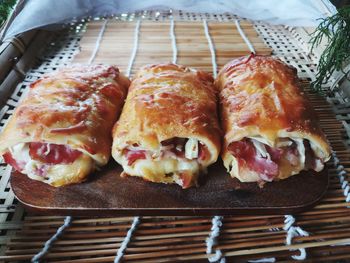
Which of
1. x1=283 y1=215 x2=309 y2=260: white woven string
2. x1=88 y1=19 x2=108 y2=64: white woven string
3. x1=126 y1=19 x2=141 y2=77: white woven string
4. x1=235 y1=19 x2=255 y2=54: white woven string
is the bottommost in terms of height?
x1=283 y1=215 x2=309 y2=260: white woven string

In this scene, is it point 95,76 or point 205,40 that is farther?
point 205,40

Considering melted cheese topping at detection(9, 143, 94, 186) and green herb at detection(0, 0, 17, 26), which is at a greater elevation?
green herb at detection(0, 0, 17, 26)

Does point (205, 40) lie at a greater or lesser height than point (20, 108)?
lesser

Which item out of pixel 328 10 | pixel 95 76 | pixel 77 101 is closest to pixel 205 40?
pixel 328 10

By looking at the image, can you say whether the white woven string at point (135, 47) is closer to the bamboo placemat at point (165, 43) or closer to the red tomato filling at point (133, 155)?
the bamboo placemat at point (165, 43)

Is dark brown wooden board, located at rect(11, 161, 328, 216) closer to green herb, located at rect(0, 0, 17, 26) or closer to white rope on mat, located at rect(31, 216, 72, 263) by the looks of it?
white rope on mat, located at rect(31, 216, 72, 263)

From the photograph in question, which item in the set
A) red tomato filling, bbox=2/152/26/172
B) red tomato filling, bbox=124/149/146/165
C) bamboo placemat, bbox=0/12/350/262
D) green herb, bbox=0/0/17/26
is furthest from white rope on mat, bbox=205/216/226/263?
green herb, bbox=0/0/17/26

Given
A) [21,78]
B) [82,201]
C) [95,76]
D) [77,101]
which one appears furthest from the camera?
→ [21,78]

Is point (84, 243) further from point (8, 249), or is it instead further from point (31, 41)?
point (31, 41)
